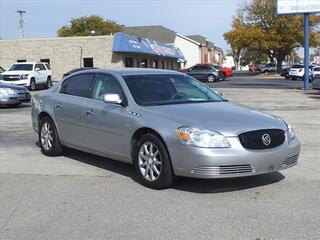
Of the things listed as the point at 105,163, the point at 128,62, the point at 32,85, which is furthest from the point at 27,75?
the point at 105,163

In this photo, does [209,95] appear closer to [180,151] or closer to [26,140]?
[180,151]

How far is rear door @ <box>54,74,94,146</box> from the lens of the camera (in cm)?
793

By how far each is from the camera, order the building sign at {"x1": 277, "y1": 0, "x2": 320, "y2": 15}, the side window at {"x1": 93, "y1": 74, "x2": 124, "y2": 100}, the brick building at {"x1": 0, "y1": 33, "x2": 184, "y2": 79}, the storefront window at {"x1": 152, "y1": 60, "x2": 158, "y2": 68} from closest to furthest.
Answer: the side window at {"x1": 93, "y1": 74, "x2": 124, "y2": 100}
the building sign at {"x1": 277, "y1": 0, "x2": 320, "y2": 15}
the brick building at {"x1": 0, "y1": 33, "x2": 184, "y2": 79}
the storefront window at {"x1": 152, "y1": 60, "x2": 158, "y2": 68}

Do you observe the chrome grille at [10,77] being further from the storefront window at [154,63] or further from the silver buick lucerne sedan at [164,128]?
the storefront window at [154,63]

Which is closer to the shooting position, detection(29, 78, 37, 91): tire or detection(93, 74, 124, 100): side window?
detection(93, 74, 124, 100): side window

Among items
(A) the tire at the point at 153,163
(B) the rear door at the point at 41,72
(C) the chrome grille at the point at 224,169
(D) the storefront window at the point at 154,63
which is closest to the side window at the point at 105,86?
(A) the tire at the point at 153,163

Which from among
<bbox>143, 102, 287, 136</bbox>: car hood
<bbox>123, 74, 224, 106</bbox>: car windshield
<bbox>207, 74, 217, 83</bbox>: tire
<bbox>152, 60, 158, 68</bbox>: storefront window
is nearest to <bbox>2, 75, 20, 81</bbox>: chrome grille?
<bbox>207, 74, 217, 83</bbox>: tire

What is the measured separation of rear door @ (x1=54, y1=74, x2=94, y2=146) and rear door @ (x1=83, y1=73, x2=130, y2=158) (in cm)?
17

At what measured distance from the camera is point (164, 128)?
20.6 ft

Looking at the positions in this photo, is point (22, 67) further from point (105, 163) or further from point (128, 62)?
point (105, 163)

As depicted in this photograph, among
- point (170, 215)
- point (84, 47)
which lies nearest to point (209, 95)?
point (170, 215)

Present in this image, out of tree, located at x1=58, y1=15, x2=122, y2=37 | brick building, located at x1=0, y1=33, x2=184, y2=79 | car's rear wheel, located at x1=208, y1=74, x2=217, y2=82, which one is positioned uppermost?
tree, located at x1=58, y1=15, x2=122, y2=37

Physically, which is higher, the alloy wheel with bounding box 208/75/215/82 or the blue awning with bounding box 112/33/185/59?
the blue awning with bounding box 112/33/185/59

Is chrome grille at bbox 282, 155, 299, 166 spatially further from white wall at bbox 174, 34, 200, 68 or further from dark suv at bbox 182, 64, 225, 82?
white wall at bbox 174, 34, 200, 68
